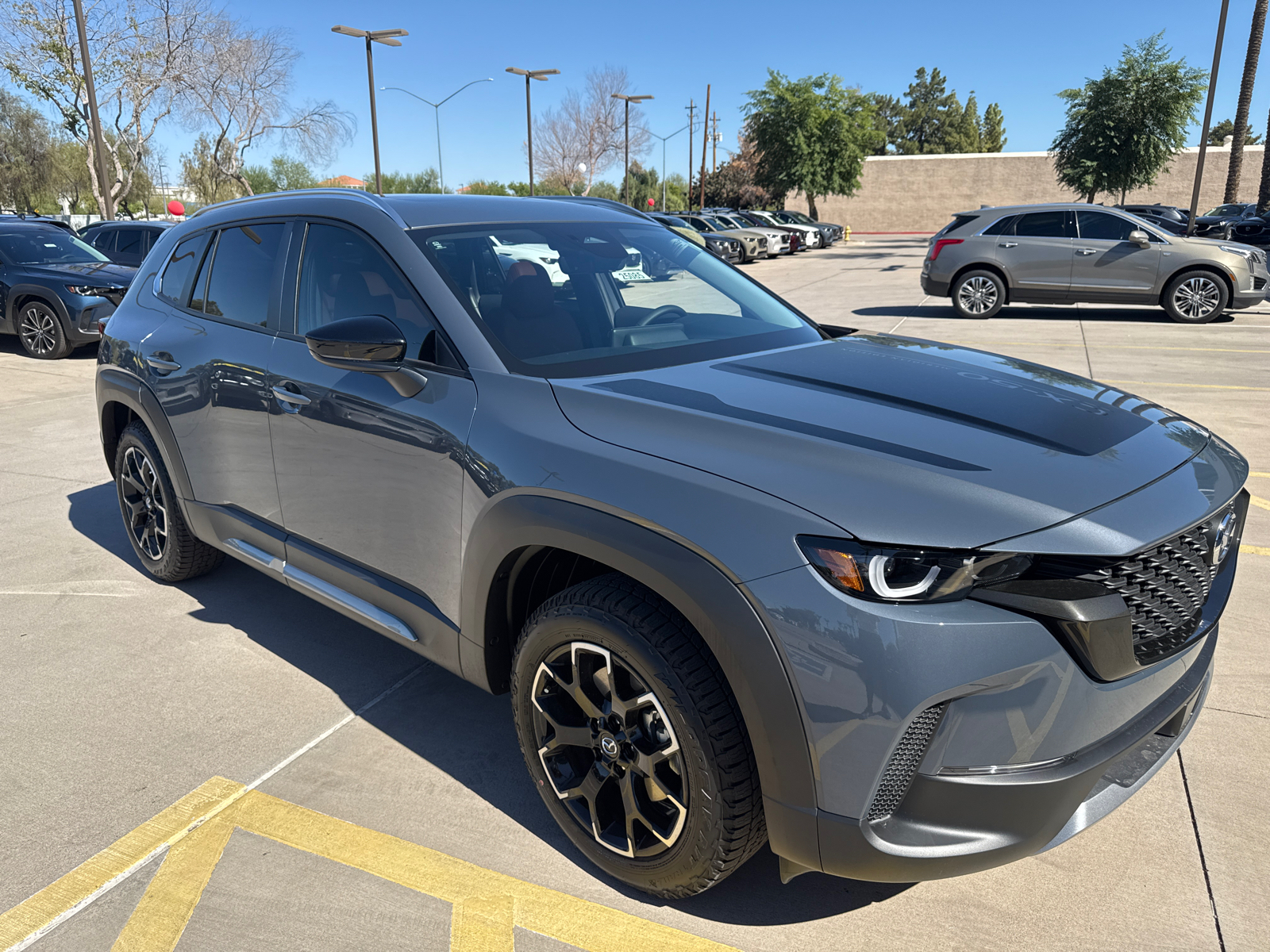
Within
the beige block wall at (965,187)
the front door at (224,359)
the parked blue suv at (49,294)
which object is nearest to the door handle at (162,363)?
the front door at (224,359)

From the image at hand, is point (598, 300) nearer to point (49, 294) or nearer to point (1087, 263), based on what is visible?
point (49, 294)

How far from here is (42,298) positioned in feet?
37.5

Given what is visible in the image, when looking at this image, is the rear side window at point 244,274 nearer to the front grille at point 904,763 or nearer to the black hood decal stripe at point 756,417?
the black hood decal stripe at point 756,417

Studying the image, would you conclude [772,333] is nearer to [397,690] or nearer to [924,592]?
[924,592]

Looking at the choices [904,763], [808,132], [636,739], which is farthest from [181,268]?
[808,132]

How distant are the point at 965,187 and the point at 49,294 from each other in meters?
55.9

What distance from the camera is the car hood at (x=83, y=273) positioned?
11578 millimetres

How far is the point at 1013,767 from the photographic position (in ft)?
6.12

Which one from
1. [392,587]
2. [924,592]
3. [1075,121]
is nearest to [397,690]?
[392,587]

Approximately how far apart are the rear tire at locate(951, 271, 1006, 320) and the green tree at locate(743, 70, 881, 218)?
2973cm

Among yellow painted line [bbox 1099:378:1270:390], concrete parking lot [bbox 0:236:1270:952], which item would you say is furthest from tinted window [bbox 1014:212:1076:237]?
concrete parking lot [bbox 0:236:1270:952]

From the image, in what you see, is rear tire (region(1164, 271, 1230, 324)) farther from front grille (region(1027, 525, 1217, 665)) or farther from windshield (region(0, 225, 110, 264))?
windshield (region(0, 225, 110, 264))

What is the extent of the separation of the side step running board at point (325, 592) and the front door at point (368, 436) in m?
0.14

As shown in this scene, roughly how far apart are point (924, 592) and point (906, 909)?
1042mm
